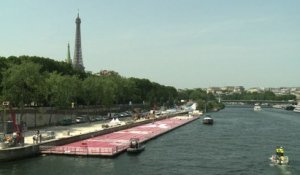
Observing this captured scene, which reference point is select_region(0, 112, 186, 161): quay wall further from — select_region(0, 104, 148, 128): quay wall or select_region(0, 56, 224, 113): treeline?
select_region(0, 56, 224, 113): treeline

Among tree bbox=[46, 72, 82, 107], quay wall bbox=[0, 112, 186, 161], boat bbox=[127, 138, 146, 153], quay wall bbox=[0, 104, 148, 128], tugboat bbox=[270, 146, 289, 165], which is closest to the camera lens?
quay wall bbox=[0, 112, 186, 161]

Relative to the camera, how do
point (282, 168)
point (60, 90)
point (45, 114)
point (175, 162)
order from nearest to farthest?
1. point (282, 168)
2. point (175, 162)
3. point (60, 90)
4. point (45, 114)

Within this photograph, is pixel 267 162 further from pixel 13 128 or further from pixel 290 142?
pixel 13 128

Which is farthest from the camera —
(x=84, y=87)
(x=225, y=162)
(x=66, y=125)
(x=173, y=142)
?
(x=84, y=87)

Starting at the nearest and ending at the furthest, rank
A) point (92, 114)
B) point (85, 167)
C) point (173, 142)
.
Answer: point (85, 167) < point (173, 142) < point (92, 114)

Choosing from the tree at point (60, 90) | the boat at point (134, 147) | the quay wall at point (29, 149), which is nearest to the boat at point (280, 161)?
the boat at point (134, 147)

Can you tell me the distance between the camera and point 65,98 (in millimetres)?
86750

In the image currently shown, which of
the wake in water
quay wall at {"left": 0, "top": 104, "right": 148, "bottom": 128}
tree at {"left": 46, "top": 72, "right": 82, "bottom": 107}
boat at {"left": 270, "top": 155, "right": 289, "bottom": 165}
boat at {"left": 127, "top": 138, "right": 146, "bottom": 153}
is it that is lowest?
the wake in water

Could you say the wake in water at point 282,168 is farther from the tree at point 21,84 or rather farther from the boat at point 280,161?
the tree at point 21,84

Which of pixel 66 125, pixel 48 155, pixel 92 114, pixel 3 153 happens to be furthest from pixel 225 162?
pixel 92 114

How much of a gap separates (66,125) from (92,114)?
30.7 metres

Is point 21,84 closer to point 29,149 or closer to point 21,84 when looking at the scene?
point 21,84

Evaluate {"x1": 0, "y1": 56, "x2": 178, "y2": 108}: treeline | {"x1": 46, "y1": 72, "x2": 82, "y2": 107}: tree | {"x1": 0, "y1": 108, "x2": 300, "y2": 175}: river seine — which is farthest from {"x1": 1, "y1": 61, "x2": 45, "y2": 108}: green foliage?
{"x1": 0, "y1": 108, "x2": 300, "y2": 175}: river seine

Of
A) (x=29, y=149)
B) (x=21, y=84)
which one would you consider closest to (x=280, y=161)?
(x=29, y=149)
